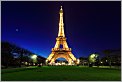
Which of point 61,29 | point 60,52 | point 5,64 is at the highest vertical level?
point 61,29

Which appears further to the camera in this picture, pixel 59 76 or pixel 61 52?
pixel 61 52

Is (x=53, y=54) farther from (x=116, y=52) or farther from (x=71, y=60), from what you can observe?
(x=116, y=52)

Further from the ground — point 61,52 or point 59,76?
point 61,52

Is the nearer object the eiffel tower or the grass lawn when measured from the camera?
the grass lawn

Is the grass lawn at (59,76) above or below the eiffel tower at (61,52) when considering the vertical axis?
below

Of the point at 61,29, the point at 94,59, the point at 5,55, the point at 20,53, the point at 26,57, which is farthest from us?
the point at 61,29

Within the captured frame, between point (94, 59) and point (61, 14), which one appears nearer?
point (94, 59)

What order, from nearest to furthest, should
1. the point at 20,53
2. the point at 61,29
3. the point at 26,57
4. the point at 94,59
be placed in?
the point at 20,53 < the point at 26,57 < the point at 94,59 < the point at 61,29

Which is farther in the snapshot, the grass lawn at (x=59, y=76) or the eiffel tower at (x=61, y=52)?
the eiffel tower at (x=61, y=52)

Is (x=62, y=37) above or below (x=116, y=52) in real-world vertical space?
above

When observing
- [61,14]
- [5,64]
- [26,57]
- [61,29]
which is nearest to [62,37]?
[61,29]

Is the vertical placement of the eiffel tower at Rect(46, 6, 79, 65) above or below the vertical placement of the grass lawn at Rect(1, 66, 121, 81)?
above
